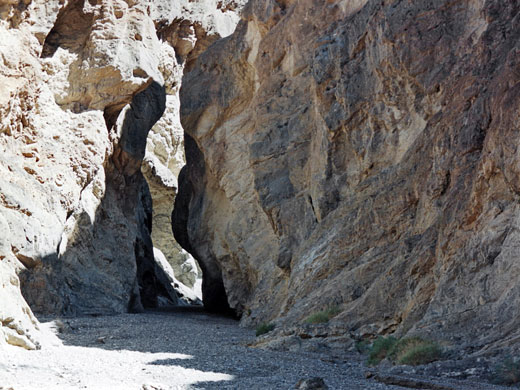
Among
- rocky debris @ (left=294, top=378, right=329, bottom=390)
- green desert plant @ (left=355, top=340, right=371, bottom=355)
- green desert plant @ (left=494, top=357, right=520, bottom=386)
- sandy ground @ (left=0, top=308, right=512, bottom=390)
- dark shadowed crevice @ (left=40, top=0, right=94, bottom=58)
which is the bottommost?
sandy ground @ (left=0, top=308, right=512, bottom=390)

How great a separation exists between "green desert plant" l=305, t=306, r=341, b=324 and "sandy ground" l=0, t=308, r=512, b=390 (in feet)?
5.43

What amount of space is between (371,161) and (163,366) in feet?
34.1

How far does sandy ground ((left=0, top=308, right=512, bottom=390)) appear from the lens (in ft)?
26.9

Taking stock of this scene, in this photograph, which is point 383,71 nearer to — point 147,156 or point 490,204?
point 490,204

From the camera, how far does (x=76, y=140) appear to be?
2577 cm

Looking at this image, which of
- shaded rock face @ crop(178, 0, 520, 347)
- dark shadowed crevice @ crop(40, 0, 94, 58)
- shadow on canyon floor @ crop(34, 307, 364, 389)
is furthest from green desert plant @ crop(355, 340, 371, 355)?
dark shadowed crevice @ crop(40, 0, 94, 58)

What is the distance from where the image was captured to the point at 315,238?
19.7 m

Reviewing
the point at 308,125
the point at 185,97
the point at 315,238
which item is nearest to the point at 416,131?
the point at 315,238

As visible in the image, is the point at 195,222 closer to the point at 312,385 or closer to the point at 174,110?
the point at 174,110

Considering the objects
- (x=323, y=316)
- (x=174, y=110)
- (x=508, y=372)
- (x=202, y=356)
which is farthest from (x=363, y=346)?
(x=174, y=110)

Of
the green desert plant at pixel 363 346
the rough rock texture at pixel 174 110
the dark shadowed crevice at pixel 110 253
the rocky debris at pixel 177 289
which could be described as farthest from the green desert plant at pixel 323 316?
the rocky debris at pixel 177 289

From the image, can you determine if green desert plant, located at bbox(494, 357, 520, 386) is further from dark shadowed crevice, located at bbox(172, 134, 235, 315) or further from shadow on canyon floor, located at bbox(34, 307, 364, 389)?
dark shadowed crevice, located at bbox(172, 134, 235, 315)

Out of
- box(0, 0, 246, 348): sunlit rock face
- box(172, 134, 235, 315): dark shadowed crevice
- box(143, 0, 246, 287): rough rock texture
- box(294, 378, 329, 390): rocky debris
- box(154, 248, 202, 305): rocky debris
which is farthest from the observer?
box(154, 248, 202, 305): rocky debris

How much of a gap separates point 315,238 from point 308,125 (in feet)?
19.5
